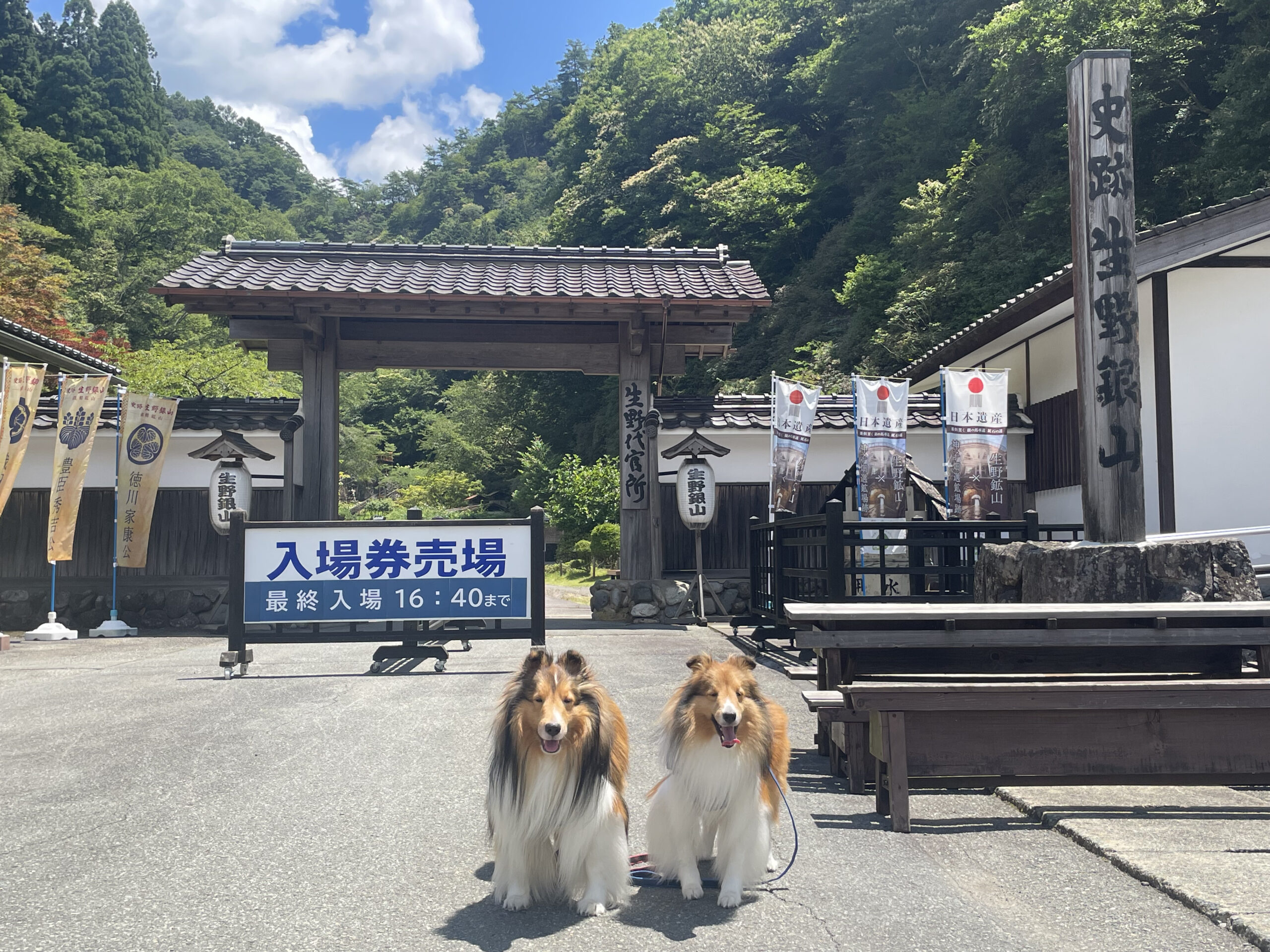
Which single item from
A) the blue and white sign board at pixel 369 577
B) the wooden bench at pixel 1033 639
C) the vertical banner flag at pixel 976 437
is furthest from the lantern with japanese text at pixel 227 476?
the wooden bench at pixel 1033 639

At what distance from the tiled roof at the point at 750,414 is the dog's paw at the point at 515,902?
35.1 feet

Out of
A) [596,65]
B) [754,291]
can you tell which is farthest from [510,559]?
[596,65]

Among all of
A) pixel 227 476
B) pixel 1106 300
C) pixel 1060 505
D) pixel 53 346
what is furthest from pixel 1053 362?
pixel 53 346

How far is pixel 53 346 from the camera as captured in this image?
16844 millimetres

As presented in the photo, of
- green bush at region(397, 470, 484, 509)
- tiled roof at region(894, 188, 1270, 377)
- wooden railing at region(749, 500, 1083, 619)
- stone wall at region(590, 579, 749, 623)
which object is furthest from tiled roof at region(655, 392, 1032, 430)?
green bush at region(397, 470, 484, 509)

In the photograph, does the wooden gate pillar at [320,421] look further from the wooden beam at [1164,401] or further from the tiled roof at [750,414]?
the wooden beam at [1164,401]

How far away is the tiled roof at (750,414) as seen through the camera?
14070 mm

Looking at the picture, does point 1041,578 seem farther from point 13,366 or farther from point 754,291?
point 13,366

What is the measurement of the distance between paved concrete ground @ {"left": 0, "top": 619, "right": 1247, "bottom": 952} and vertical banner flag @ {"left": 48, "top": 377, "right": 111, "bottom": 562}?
6.79 m

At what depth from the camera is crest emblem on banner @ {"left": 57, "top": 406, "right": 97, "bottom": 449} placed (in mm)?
13133

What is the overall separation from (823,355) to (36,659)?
23.1 m

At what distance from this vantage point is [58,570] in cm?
1402

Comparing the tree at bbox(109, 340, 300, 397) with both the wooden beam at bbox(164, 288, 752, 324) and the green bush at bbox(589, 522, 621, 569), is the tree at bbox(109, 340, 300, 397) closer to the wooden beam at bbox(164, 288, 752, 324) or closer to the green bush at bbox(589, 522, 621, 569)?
the green bush at bbox(589, 522, 621, 569)

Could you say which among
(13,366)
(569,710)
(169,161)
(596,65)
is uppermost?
(596,65)
